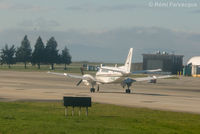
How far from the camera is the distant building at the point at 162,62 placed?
497ft

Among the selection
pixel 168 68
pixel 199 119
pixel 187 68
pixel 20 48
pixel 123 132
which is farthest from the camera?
pixel 20 48

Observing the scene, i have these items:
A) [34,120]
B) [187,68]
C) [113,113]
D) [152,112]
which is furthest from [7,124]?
[187,68]

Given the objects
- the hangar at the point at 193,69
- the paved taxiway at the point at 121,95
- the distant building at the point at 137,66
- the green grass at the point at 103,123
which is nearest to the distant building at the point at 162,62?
the distant building at the point at 137,66

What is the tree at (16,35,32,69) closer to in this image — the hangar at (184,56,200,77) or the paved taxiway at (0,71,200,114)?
the hangar at (184,56,200,77)

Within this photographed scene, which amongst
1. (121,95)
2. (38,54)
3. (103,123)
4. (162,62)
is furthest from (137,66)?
(103,123)

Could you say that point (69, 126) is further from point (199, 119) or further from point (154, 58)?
point (154, 58)

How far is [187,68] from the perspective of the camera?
143 metres

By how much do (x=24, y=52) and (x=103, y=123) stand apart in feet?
546

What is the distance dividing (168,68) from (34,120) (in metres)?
129

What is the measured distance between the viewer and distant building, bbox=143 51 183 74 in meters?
152

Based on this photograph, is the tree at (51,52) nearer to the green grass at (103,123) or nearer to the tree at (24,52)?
the tree at (24,52)

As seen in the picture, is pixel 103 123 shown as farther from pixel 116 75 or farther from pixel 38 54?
pixel 38 54

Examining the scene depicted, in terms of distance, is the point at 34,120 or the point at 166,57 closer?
the point at 34,120

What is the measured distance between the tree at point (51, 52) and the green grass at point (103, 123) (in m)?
158
